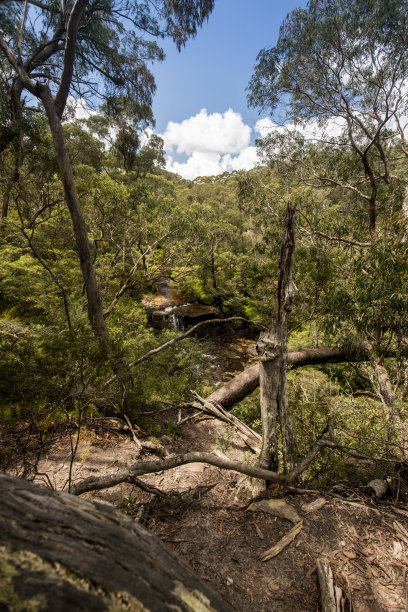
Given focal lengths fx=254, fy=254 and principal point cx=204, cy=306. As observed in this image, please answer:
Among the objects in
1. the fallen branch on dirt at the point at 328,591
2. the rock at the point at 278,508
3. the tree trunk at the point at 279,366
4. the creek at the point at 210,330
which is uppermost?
the tree trunk at the point at 279,366

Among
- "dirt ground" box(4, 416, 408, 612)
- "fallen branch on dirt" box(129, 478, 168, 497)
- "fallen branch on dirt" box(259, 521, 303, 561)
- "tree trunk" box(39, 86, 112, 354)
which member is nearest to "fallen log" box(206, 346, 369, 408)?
"dirt ground" box(4, 416, 408, 612)

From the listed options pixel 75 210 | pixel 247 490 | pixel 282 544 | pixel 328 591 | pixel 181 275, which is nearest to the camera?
pixel 328 591

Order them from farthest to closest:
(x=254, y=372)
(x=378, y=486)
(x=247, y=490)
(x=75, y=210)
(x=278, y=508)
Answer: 1. (x=254, y=372)
2. (x=75, y=210)
3. (x=378, y=486)
4. (x=247, y=490)
5. (x=278, y=508)

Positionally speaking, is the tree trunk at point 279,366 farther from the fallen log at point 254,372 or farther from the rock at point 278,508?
the fallen log at point 254,372

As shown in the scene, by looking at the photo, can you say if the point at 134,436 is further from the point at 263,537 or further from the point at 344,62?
the point at 344,62

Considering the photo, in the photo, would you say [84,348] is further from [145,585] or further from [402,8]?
[402,8]

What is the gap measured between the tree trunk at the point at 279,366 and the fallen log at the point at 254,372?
276 cm

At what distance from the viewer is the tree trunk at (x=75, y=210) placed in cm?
534

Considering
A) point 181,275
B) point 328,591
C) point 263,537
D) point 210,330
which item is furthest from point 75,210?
point 210,330

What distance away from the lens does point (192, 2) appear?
217 inches

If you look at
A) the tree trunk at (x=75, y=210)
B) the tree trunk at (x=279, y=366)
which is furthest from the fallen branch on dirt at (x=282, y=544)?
the tree trunk at (x=75, y=210)

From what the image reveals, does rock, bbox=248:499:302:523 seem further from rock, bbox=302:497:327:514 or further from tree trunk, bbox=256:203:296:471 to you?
tree trunk, bbox=256:203:296:471

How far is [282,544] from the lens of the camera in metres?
2.07

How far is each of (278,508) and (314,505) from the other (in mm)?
354
